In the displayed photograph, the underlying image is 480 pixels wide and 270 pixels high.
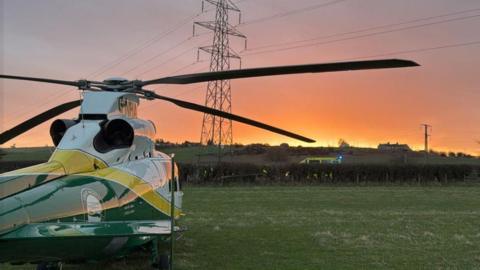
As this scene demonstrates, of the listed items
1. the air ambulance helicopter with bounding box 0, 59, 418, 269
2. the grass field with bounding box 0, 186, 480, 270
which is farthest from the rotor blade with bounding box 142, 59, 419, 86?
the grass field with bounding box 0, 186, 480, 270

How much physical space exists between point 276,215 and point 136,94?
39.0 feet

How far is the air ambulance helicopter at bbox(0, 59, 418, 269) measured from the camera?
6895mm

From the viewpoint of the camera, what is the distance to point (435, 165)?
51.0 metres

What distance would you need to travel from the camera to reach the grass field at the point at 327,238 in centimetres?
1191

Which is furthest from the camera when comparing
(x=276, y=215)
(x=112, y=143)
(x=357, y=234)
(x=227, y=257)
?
(x=276, y=215)

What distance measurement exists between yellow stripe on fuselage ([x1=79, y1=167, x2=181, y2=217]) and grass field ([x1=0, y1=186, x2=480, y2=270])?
198 centimetres

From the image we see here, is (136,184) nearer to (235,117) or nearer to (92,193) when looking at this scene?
(92,193)

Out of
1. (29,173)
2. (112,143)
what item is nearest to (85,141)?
(112,143)

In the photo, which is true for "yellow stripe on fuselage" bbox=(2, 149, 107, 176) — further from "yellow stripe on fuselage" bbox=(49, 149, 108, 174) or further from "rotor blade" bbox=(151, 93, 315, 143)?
"rotor blade" bbox=(151, 93, 315, 143)

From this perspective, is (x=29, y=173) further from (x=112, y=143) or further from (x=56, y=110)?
(x=56, y=110)

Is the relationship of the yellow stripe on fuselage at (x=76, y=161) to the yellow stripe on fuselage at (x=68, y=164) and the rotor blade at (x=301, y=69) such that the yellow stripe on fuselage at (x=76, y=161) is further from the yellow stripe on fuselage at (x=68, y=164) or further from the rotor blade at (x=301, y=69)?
the rotor blade at (x=301, y=69)

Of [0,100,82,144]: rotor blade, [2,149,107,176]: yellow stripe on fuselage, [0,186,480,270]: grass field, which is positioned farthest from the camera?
[0,186,480,270]: grass field

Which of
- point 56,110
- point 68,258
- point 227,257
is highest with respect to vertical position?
point 56,110

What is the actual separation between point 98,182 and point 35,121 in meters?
3.88
